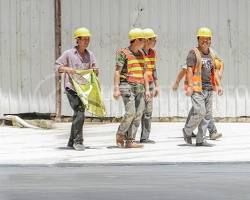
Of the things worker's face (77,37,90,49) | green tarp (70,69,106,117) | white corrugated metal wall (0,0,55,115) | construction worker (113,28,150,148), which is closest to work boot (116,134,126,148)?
construction worker (113,28,150,148)

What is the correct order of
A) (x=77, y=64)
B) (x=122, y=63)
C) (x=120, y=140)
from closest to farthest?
(x=77, y=64)
(x=122, y=63)
(x=120, y=140)

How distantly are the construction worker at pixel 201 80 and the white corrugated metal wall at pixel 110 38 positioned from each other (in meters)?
3.82

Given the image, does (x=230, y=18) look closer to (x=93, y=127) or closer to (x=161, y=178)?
(x=93, y=127)

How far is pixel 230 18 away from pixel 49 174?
7626mm

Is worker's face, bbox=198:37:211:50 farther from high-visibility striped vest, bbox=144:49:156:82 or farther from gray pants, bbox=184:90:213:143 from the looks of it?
high-visibility striped vest, bbox=144:49:156:82

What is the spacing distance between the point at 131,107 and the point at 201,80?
1.19 metres

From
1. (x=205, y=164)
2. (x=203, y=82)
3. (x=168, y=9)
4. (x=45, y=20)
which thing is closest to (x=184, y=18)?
(x=168, y=9)

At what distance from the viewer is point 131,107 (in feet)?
45.2

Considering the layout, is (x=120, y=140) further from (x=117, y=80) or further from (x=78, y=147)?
(x=117, y=80)

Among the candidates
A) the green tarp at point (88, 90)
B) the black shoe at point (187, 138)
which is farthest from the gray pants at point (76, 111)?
the black shoe at point (187, 138)

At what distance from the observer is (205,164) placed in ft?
40.2

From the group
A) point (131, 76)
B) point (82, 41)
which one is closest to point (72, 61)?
point (82, 41)

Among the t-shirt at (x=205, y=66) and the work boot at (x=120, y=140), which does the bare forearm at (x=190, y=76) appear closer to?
the t-shirt at (x=205, y=66)

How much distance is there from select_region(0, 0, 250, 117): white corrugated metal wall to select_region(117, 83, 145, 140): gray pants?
401 cm
